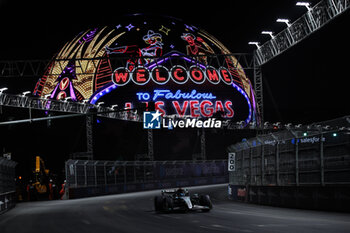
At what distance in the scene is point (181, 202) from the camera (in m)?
22.1

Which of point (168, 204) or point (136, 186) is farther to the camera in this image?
point (136, 186)

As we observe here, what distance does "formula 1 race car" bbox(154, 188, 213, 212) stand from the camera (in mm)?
22062

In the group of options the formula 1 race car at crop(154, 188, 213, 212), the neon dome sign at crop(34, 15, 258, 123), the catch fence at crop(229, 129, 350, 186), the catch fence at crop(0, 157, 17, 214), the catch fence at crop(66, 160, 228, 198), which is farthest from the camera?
the neon dome sign at crop(34, 15, 258, 123)

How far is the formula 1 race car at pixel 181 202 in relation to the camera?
22.1 metres

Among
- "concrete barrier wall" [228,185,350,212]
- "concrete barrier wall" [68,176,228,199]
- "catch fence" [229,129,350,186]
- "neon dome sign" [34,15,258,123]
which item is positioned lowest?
"concrete barrier wall" [68,176,228,199]

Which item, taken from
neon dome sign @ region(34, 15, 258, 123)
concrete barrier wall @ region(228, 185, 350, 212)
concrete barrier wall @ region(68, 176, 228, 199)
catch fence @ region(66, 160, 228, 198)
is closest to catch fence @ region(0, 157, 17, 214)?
catch fence @ region(66, 160, 228, 198)

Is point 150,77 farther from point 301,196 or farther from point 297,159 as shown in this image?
point 301,196

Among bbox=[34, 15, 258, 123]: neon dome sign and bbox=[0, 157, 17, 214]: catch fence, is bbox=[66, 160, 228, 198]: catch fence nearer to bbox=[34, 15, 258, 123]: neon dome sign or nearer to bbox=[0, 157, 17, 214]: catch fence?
bbox=[34, 15, 258, 123]: neon dome sign

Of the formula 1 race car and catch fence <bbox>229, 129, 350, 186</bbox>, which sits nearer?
catch fence <bbox>229, 129, 350, 186</bbox>

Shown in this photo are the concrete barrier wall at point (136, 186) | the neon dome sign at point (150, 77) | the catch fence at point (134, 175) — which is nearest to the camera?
the catch fence at point (134, 175)

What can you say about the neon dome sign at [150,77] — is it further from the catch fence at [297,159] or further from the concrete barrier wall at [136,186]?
the catch fence at [297,159]

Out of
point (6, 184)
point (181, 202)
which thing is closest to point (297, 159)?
point (181, 202)

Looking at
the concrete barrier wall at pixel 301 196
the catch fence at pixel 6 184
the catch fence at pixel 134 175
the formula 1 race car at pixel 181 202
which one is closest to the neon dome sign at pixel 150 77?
the catch fence at pixel 134 175

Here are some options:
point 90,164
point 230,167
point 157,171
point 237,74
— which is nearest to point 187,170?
point 157,171
